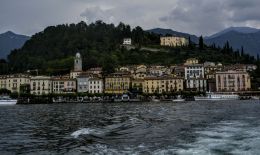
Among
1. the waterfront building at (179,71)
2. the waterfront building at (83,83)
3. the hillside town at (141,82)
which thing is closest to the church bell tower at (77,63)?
the hillside town at (141,82)

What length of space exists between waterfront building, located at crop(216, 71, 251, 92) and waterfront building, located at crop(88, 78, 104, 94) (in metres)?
35.7

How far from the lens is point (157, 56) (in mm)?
165375

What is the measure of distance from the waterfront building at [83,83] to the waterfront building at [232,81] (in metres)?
39.9

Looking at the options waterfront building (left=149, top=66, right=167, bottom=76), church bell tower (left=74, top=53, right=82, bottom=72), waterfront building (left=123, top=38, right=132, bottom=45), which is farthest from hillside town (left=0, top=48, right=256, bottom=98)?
waterfront building (left=123, top=38, right=132, bottom=45)

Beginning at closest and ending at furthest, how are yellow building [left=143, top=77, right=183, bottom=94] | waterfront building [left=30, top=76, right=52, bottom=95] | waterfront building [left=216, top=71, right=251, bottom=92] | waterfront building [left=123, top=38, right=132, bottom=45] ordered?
1. waterfront building [left=216, top=71, right=251, bottom=92]
2. yellow building [left=143, top=77, right=183, bottom=94]
3. waterfront building [left=30, top=76, right=52, bottom=95]
4. waterfront building [left=123, top=38, right=132, bottom=45]

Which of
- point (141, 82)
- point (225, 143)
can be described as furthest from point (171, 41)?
point (225, 143)

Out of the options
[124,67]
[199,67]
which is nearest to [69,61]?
[124,67]

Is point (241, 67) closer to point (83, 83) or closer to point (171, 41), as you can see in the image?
point (83, 83)

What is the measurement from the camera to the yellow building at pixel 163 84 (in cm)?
12356

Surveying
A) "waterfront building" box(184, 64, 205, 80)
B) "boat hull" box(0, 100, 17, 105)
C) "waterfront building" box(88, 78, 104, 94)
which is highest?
"waterfront building" box(184, 64, 205, 80)

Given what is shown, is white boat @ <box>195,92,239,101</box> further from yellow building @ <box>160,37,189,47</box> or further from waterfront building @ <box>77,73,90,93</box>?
yellow building @ <box>160,37,189,47</box>

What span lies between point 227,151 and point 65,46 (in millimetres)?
168793

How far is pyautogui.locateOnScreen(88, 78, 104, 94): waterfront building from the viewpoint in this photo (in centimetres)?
12675

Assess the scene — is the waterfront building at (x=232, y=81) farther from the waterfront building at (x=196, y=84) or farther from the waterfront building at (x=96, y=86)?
the waterfront building at (x=96, y=86)
